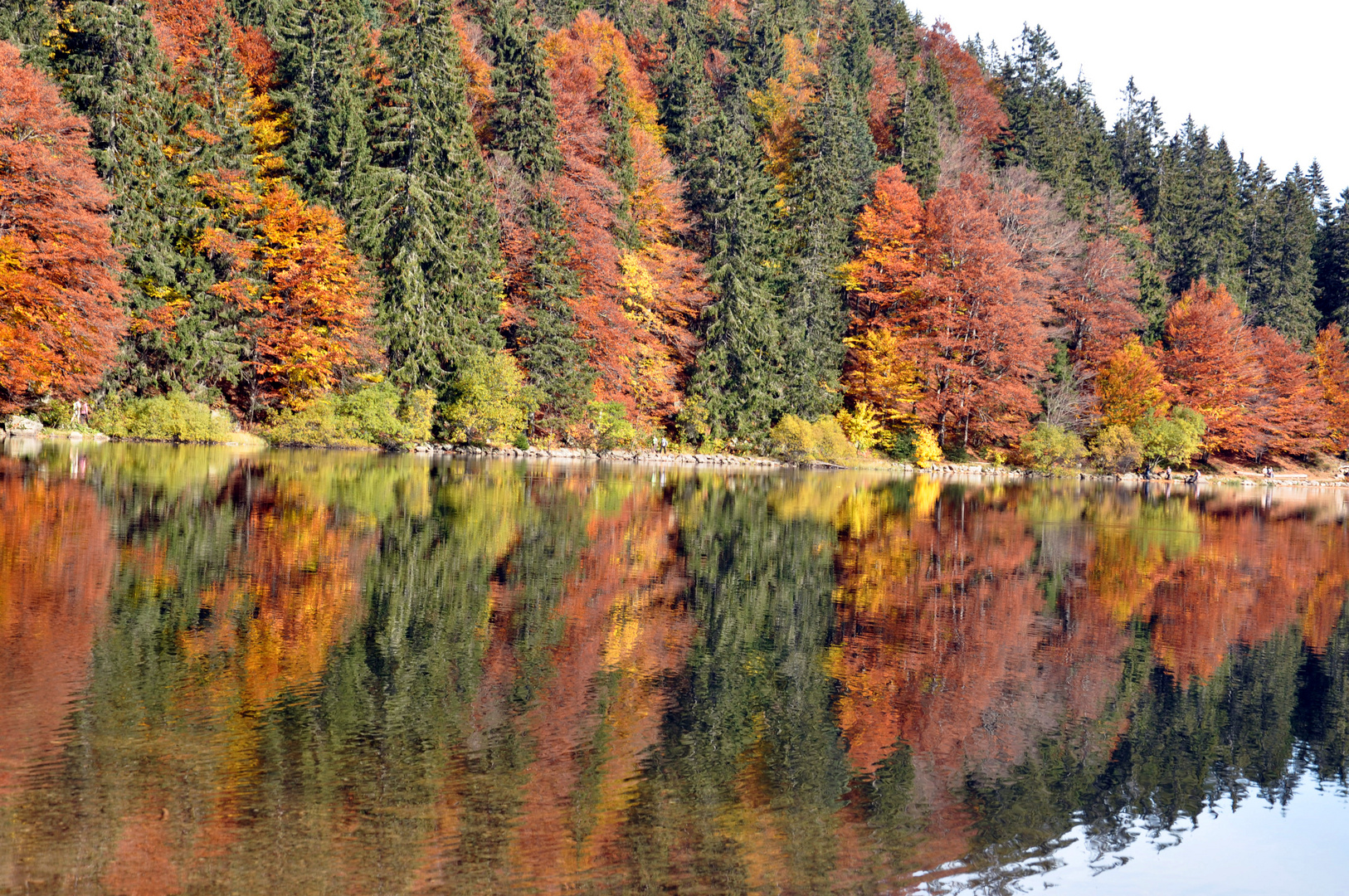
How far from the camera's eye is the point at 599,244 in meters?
55.9

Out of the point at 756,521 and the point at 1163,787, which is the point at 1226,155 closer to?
the point at 756,521

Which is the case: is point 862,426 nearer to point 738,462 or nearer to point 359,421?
point 738,462

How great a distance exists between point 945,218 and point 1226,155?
197ft

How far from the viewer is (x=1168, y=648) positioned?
1312 cm

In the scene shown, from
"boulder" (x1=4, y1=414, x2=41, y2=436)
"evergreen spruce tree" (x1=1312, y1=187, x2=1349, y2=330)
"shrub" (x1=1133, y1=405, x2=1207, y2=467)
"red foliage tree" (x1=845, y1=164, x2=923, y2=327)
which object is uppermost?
"evergreen spruce tree" (x1=1312, y1=187, x2=1349, y2=330)

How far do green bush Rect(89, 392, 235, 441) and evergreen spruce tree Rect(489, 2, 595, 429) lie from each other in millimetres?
15398

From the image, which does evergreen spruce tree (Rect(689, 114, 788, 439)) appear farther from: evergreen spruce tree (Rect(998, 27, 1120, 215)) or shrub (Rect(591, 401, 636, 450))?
evergreen spruce tree (Rect(998, 27, 1120, 215))

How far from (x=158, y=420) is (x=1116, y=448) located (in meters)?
51.9

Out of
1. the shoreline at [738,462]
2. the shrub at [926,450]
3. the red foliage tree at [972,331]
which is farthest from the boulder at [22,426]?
the red foliage tree at [972,331]

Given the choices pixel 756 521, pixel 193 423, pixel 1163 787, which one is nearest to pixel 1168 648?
pixel 1163 787

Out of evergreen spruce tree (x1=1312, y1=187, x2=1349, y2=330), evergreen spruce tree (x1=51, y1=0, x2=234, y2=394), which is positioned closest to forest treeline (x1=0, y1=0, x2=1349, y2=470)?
evergreen spruce tree (x1=51, y1=0, x2=234, y2=394)

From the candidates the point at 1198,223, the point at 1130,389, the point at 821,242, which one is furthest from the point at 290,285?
the point at 1198,223

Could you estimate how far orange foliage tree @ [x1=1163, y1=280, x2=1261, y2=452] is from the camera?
243 ft

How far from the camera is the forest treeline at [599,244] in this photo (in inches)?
1689
